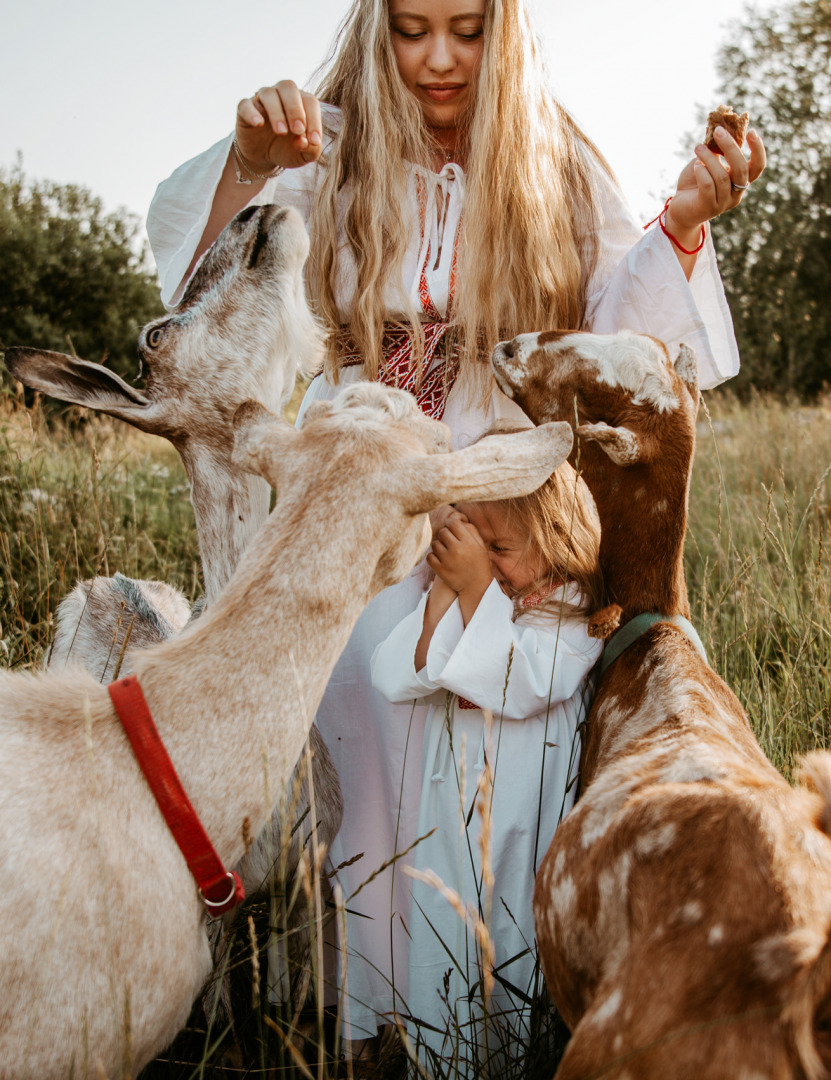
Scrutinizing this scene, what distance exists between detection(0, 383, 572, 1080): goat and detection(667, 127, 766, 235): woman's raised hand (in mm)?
1052

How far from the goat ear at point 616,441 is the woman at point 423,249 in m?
0.57

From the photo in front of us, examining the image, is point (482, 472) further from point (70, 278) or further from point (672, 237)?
point (70, 278)

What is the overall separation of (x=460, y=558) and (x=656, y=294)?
1.01 metres

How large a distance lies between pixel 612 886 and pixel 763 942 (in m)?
0.30

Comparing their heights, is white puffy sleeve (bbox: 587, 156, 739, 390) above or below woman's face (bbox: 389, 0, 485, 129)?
below

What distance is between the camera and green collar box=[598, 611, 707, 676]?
2.20 metres

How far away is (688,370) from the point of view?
234cm

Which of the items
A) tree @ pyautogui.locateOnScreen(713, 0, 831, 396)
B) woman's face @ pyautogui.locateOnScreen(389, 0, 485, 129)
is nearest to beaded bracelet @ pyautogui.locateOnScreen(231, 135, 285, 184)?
woman's face @ pyautogui.locateOnScreen(389, 0, 485, 129)

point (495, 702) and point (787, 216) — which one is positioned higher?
point (787, 216)

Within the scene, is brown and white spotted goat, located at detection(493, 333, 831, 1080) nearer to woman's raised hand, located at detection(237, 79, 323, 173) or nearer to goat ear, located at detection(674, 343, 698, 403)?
goat ear, located at detection(674, 343, 698, 403)

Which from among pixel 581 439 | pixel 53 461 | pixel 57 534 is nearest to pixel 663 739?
pixel 581 439

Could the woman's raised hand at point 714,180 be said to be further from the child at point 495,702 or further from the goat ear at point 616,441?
the child at point 495,702

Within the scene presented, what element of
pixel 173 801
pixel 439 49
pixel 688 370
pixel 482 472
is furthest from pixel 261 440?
pixel 439 49

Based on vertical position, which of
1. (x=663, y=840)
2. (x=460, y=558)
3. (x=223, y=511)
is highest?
(x=223, y=511)
